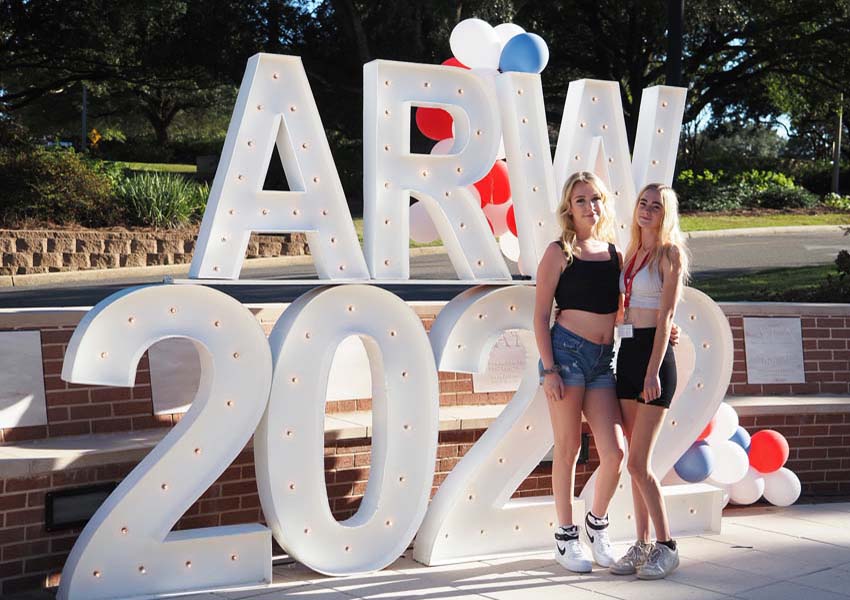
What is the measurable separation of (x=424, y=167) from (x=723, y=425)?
266 centimetres

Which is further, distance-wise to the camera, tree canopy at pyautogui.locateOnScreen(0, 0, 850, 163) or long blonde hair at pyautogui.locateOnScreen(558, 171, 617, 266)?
tree canopy at pyautogui.locateOnScreen(0, 0, 850, 163)

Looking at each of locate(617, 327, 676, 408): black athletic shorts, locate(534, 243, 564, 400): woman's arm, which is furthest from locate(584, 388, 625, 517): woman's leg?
locate(534, 243, 564, 400): woman's arm

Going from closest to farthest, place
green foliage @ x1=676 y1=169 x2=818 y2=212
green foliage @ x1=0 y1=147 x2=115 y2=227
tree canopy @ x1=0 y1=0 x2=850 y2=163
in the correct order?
green foliage @ x1=0 y1=147 x2=115 y2=227
tree canopy @ x1=0 y1=0 x2=850 y2=163
green foliage @ x1=676 y1=169 x2=818 y2=212

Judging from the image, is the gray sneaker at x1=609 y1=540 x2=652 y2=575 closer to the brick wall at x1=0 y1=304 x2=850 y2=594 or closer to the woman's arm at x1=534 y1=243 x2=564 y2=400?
the woman's arm at x1=534 y1=243 x2=564 y2=400

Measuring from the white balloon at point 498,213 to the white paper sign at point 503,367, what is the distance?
2.33 feet

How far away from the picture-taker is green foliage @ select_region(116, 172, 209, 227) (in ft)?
54.4

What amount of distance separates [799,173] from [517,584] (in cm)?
3142

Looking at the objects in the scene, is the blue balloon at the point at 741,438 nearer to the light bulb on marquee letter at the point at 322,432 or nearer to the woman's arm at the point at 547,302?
the woman's arm at the point at 547,302

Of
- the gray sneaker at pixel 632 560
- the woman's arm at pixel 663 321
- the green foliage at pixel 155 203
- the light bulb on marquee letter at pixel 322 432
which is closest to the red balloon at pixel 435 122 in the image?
the light bulb on marquee letter at pixel 322 432

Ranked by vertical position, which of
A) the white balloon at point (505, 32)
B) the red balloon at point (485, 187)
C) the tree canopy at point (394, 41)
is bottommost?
the red balloon at point (485, 187)

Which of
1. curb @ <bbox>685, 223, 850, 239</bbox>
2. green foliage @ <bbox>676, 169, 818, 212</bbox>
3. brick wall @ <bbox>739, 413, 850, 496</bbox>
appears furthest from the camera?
green foliage @ <bbox>676, 169, 818, 212</bbox>

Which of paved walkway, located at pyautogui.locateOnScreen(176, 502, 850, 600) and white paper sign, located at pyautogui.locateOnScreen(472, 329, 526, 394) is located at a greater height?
white paper sign, located at pyautogui.locateOnScreen(472, 329, 526, 394)

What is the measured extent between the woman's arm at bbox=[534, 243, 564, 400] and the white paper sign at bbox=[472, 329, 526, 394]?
5.61 feet

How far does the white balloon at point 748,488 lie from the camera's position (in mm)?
7137
